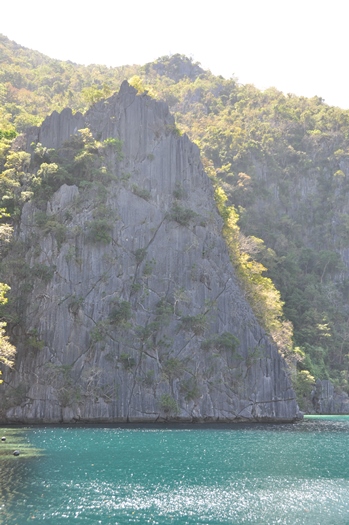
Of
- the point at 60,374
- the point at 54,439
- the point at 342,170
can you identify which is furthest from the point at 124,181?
the point at 342,170

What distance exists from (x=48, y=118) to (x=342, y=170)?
56056 mm

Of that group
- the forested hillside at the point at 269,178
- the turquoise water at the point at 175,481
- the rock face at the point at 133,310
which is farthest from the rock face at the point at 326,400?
the turquoise water at the point at 175,481

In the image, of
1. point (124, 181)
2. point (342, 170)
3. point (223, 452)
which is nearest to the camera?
point (223, 452)

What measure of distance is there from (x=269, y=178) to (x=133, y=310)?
171 ft

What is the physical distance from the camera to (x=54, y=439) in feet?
106

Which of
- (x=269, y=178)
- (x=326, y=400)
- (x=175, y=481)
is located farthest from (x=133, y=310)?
(x=269, y=178)

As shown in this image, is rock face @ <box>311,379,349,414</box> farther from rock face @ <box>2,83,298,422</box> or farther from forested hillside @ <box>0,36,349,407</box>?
rock face @ <box>2,83,298,422</box>

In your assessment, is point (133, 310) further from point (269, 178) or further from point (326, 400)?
point (269, 178)

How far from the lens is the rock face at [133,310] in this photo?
45625 millimetres

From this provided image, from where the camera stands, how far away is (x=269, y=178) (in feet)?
312

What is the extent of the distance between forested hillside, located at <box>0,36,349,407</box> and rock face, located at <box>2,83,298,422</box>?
14.7ft

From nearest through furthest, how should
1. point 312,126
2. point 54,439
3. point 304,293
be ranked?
point 54,439 → point 304,293 → point 312,126

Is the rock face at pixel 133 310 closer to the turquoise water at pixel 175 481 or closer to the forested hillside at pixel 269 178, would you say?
the forested hillside at pixel 269 178

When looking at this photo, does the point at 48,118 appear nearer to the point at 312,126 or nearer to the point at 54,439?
Answer: the point at 54,439
